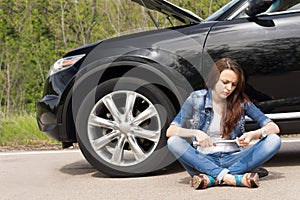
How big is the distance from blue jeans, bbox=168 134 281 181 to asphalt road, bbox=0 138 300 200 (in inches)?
5.7

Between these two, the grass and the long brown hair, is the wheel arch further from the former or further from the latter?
the grass

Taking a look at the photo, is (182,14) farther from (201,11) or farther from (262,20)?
(201,11)

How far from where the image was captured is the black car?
5.30 m

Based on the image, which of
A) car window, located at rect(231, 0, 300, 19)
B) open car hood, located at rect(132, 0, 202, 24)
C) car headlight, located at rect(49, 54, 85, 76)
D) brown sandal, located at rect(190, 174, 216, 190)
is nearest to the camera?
brown sandal, located at rect(190, 174, 216, 190)

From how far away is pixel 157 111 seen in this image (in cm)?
543

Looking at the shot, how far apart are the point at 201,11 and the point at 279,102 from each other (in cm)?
827

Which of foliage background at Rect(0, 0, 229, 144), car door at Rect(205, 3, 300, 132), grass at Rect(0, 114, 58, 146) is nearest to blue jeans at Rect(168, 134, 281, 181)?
car door at Rect(205, 3, 300, 132)

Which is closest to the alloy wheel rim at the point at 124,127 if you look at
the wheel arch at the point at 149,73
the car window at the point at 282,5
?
the wheel arch at the point at 149,73

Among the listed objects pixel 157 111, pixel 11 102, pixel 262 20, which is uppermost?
pixel 262 20

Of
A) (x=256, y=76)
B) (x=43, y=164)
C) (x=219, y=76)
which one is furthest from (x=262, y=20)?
(x=43, y=164)

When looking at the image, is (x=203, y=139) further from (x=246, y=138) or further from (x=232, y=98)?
(x=232, y=98)

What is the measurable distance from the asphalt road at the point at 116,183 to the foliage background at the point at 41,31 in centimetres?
899

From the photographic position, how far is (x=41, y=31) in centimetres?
1836

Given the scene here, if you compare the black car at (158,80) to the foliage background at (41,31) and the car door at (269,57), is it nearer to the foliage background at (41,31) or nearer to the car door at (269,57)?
the car door at (269,57)
